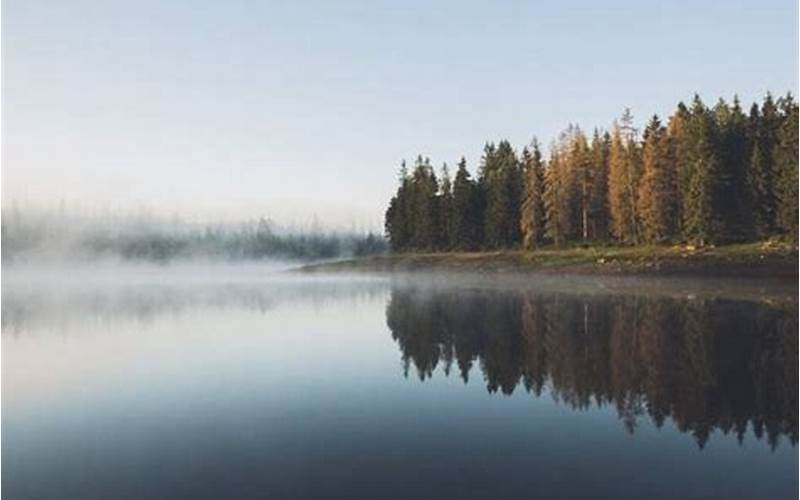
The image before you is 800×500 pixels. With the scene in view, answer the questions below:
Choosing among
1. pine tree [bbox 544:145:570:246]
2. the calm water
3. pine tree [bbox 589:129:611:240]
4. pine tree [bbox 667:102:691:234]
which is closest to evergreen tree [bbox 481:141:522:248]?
pine tree [bbox 544:145:570:246]

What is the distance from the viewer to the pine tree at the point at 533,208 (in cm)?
9412

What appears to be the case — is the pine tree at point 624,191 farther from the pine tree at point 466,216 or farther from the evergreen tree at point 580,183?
the pine tree at point 466,216

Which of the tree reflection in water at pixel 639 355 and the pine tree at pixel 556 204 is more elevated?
the pine tree at pixel 556 204

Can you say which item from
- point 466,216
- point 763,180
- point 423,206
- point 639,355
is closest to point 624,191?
point 763,180

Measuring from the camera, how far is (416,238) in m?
119

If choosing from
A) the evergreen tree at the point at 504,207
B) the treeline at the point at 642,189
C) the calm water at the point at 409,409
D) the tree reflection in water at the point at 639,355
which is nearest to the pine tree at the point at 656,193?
the treeline at the point at 642,189

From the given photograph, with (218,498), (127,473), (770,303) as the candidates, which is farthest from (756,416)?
(770,303)

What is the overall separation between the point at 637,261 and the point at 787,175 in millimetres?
16214

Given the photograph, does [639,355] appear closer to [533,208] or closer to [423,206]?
[533,208]

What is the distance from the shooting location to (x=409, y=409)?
15.6 meters

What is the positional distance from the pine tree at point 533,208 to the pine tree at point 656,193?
1706 centimetres

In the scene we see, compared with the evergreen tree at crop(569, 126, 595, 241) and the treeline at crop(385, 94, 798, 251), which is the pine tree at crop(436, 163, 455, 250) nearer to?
the treeline at crop(385, 94, 798, 251)

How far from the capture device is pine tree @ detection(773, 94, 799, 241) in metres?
63.3

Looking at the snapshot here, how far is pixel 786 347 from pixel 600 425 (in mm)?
11350
